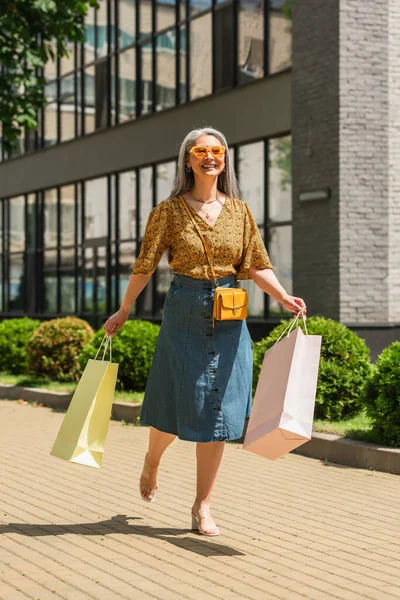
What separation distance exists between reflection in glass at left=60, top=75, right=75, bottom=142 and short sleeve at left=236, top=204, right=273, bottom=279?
76.8 feet

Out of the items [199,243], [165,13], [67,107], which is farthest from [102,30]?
[199,243]

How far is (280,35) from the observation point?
2016 centimetres

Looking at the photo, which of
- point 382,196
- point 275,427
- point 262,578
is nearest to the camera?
point 262,578

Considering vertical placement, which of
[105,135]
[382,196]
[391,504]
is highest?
[105,135]

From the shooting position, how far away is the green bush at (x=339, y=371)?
11602mm

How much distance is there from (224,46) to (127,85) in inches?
190

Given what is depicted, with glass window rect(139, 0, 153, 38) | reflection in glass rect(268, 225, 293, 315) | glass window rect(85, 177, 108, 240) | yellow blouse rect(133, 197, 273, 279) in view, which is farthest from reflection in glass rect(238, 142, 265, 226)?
yellow blouse rect(133, 197, 273, 279)

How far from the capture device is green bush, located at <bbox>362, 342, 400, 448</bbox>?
9805 millimetres

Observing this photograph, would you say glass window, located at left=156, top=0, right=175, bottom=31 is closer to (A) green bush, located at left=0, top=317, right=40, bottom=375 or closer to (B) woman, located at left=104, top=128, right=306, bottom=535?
(A) green bush, located at left=0, top=317, right=40, bottom=375

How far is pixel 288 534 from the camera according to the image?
6738 millimetres

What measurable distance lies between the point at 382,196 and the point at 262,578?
42.2ft

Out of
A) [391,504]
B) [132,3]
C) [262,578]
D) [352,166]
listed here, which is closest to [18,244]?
[132,3]

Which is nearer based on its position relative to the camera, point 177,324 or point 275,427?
point 275,427

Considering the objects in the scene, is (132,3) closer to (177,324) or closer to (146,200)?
(146,200)
